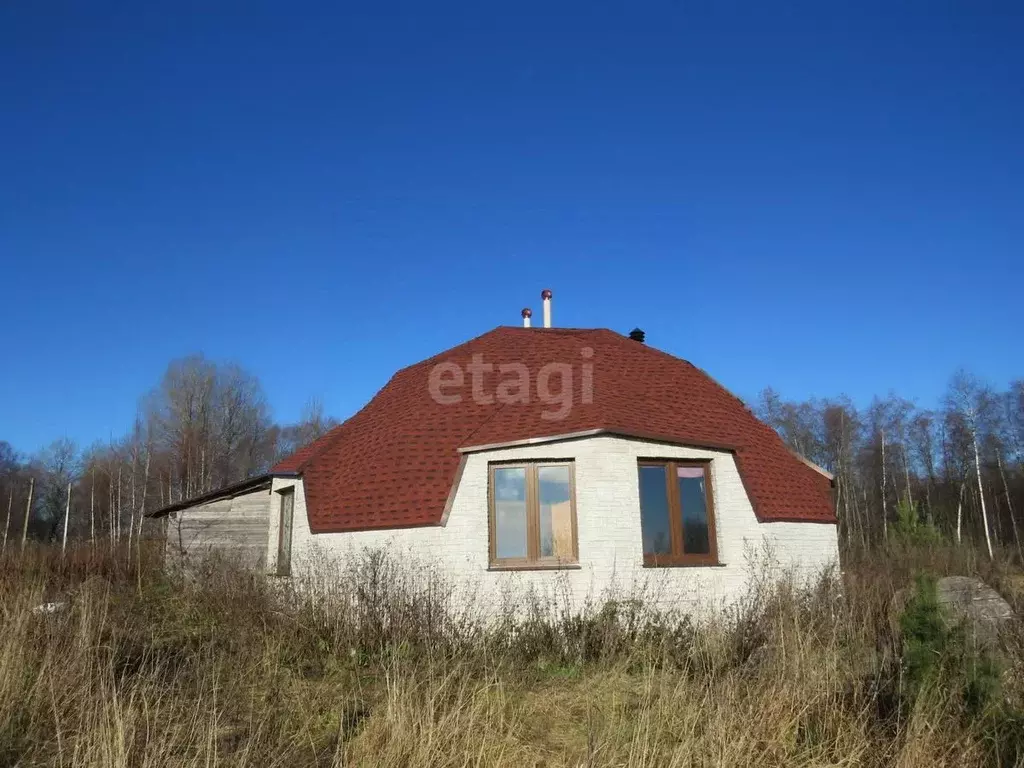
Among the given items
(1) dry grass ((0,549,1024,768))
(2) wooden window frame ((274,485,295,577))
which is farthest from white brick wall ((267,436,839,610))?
(2) wooden window frame ((274,485,295,577))

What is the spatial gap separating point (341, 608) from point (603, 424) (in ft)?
15.9

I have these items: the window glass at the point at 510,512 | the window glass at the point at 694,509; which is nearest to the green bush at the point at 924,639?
the window glass at the point at 694,509

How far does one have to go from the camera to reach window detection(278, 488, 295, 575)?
562 inches

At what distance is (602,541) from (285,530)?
7550 mm

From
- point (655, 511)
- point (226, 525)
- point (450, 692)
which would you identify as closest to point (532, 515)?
point (655, 511)

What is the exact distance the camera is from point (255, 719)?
5.48 m

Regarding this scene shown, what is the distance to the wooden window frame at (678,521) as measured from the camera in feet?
36.2

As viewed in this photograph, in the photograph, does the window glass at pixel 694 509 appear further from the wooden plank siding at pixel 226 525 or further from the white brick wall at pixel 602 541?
the wooden plank siding at pixel 226 525

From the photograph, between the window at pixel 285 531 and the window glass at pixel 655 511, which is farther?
the window at pixel 285 531

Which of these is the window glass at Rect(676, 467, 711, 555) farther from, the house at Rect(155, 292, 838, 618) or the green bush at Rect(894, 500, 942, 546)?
the green bush at Rect(894, 500, 942, 546)

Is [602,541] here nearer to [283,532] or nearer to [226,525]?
[283,532]

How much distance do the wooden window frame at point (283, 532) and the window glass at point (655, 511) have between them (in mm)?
6833

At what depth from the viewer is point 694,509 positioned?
1163 cm

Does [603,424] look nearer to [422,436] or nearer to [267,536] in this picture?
[422,436]
